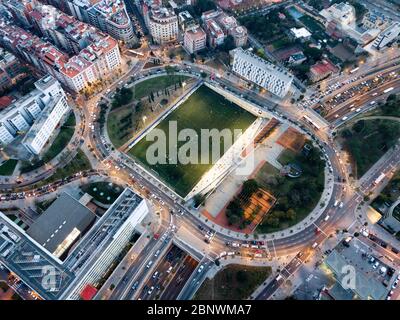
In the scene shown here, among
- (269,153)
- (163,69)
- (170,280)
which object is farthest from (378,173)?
(163,69)

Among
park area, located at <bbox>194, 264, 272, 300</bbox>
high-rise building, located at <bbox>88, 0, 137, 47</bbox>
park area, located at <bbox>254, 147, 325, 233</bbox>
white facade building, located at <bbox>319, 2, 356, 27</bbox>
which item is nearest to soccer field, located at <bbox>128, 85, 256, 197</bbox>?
park area, located at <bbox>254, 147, 325, 233</bbox>

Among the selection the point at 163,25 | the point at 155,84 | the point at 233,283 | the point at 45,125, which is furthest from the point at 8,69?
the point at 233,283

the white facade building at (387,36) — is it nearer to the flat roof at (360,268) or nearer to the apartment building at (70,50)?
the flat roof at (360,268)

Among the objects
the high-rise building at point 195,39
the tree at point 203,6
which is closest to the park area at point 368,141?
the high-rise building at point 195,39

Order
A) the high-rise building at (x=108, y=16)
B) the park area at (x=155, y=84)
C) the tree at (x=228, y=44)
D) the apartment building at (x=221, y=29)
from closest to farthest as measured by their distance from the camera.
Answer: the park area at (x=155, y=84)
the apartment building at (x=221, y=29)
the tree at (x=228, y=44)
the high-rise building at (x=108, y=16)

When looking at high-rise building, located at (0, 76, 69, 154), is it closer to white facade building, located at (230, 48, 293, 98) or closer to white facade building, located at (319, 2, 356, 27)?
white facade building, located at (230, 48, 293, 98)

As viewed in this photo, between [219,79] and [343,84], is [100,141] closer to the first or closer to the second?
[219,79]
